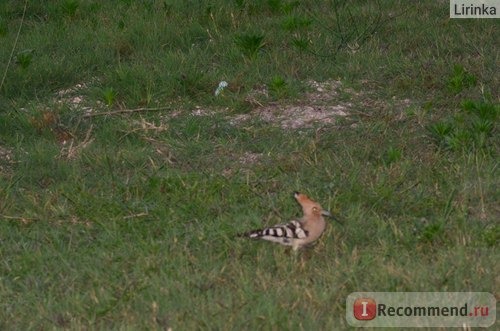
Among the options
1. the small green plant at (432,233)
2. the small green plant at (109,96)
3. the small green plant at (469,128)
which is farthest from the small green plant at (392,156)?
the small green plant at (109,96)

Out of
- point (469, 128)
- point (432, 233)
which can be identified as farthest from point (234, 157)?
point (432, 233)

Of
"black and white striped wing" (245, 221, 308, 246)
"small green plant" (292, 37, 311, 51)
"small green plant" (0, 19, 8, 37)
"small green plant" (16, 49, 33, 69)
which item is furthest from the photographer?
"small green plant" (0, 19, 8, 37)

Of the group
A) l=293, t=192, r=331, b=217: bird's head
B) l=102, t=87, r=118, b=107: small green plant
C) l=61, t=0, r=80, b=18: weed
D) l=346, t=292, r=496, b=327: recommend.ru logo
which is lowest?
l=102, t=87, r=118, b=107: small green plant

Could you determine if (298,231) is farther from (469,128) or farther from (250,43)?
(250,43)

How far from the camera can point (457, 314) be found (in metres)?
4.99

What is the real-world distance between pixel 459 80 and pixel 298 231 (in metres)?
3.05

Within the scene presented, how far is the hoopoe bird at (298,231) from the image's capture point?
5.64 metres

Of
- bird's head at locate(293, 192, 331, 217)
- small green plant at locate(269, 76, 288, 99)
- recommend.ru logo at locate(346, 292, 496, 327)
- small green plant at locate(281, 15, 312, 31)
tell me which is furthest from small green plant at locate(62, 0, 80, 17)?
recommend.ru logo at locate(346, 292, 496, 327)

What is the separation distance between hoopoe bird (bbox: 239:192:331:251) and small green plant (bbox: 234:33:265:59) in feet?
10.8

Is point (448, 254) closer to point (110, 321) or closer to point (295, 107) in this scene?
point (110, 321)

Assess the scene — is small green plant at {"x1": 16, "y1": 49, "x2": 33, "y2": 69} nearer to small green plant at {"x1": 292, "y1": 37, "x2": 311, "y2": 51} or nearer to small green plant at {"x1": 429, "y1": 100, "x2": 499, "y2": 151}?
small green plant at {"x1": 292, "y1": 37, "x2": 311, "y2": 51}

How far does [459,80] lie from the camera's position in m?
8.20

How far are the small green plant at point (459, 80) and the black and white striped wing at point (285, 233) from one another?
2977 mm

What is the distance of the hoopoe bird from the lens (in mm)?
5637
